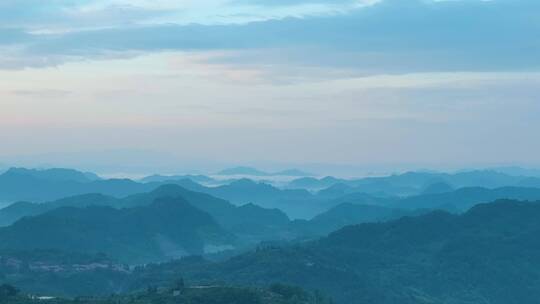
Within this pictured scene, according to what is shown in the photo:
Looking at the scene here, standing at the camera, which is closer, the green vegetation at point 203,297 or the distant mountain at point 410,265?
the green vegetation at point 203,297

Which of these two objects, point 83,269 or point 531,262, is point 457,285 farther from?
point 83,269

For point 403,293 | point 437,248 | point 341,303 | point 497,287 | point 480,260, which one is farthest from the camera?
point 437,248

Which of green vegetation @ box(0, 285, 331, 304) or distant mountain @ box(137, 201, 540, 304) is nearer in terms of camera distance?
green vegetation @ box(0, 285, 331, 304)

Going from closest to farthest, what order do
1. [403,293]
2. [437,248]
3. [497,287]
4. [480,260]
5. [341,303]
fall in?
[341,303]
[403,293]
[497,287]
[480,260]
[437,248]

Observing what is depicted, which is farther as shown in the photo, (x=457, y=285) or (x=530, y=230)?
(x=530, y=230)

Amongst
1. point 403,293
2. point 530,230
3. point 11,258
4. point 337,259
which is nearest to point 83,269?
point 11,258

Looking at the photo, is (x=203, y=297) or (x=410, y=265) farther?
(x=410, y=265)

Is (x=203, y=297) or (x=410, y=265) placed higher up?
(x=203, y=297)
